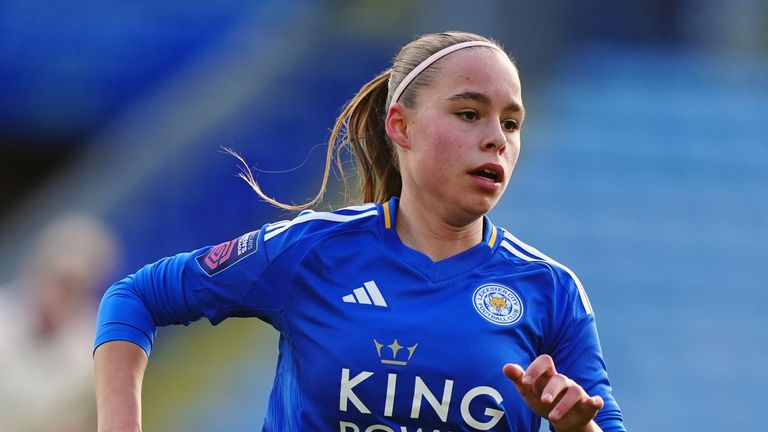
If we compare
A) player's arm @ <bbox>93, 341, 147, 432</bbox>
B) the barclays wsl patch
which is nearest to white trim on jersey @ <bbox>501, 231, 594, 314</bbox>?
the barclays wsl patch

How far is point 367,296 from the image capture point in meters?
2.83

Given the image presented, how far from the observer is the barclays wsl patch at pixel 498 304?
2.78 m

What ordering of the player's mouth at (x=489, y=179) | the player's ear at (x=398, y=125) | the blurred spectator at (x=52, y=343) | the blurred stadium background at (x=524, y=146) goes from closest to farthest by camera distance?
1. the player's mouth at (x=489, y=179)
2. the player's ear at (x=398, y=125)
3. the blurred spectator at (x=52, y=343)
4. the blurred stadium background at (x=524, y=146)

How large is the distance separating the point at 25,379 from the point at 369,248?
3.20 meters

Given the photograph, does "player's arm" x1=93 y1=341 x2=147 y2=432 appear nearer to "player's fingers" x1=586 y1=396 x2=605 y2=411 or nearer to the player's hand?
the player's hand

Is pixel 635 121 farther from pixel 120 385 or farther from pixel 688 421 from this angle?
pixel 120 385

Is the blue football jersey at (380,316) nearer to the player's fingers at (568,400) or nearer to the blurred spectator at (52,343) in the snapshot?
the player's fingers at (568,400)

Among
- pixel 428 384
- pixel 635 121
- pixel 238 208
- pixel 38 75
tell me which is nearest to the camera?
pixel 428 384

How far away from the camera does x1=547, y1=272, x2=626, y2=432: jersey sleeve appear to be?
2.74m

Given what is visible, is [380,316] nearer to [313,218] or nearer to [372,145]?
[313,218]

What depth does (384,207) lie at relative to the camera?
3.04 m

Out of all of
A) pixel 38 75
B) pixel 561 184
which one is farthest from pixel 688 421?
pixel 38 75

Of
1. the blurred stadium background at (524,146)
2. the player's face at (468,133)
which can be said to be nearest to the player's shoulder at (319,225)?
the player's face at (468,133)

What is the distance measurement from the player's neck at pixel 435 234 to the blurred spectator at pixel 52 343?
3.14 metres
